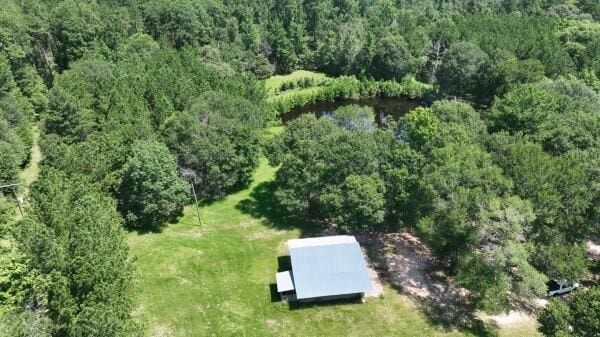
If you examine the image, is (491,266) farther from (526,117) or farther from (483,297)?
(526,117)

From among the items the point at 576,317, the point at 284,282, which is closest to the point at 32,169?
the point at 284,282

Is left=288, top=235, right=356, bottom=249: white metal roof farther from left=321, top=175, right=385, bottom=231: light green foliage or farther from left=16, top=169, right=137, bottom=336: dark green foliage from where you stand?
left=16, top=169, right=137, bottom=336: dark green foliage

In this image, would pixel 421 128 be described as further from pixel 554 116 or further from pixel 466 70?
pixel 466 70

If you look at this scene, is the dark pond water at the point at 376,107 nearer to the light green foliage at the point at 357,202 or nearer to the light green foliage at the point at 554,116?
the light green foliage at the point at 554,116

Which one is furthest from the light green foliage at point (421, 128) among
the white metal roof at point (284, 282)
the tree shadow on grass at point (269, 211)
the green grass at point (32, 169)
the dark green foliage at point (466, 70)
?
the dark green foliage at point (466, 70)

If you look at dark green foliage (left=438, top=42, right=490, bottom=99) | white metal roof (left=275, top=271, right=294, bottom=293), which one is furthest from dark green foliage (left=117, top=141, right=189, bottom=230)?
dark green foliage (left=438, top=42, right=490, bottom=99)
